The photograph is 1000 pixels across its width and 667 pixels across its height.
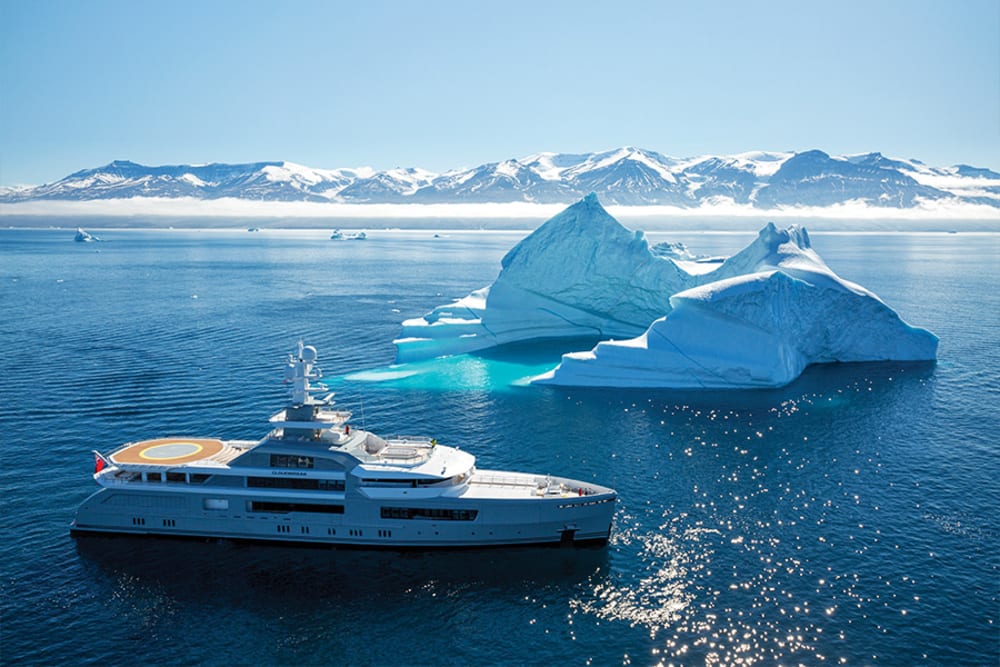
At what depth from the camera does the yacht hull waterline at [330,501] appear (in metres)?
34.0

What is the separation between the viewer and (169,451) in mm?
36969

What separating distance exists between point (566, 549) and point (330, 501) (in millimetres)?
11401


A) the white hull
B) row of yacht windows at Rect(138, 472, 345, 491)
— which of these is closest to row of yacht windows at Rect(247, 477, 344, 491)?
row of yacht windows at Rect(138, 472, 345, 491)

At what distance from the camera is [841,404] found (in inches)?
2191

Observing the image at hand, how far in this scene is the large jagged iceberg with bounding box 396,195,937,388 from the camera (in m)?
62.0

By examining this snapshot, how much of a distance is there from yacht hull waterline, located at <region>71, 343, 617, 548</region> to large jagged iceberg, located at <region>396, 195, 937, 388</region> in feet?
93.0

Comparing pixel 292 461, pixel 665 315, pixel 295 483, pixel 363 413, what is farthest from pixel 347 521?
pixel 665 315

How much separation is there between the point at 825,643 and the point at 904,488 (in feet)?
54.2

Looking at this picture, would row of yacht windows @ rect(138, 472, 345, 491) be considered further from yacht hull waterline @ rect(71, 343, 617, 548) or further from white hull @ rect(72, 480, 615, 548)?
white hull @ rect(72, 480, 615, 548)

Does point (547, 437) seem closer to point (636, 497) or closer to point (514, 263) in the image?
point (636, 497)

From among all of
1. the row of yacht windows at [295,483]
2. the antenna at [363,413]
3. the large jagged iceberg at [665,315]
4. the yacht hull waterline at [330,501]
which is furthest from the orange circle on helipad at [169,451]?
the large jagged iceberg at [665,315]

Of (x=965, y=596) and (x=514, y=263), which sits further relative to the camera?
(x=514, y=263)

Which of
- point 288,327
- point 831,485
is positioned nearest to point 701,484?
point 831,485

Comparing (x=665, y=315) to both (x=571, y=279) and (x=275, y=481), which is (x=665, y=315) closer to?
(x=571, y=279)
